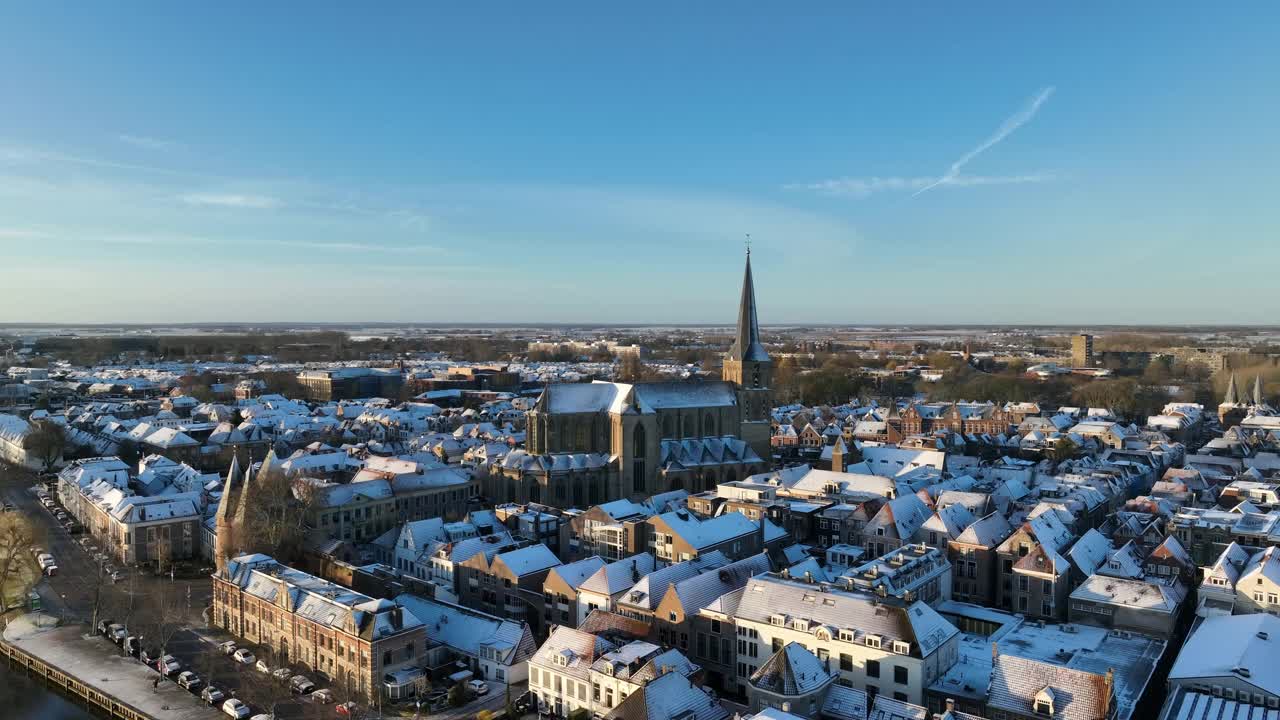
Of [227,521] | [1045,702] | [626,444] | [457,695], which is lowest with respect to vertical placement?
[457,695]

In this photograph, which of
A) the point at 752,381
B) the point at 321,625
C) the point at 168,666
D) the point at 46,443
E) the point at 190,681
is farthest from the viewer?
the point at 46,443

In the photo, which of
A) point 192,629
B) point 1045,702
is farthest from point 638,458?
point 1045,702

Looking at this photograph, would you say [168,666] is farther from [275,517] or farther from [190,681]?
[275,517]

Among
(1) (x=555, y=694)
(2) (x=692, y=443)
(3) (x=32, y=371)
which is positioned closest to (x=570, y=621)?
(1) (x=555, y=694)

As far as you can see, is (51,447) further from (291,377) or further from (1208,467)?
(1208,467)

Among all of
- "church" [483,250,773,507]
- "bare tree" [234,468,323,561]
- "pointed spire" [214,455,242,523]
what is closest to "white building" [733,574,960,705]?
"bare tree" [234,468,323,561]

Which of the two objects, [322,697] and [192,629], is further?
[192,629]
